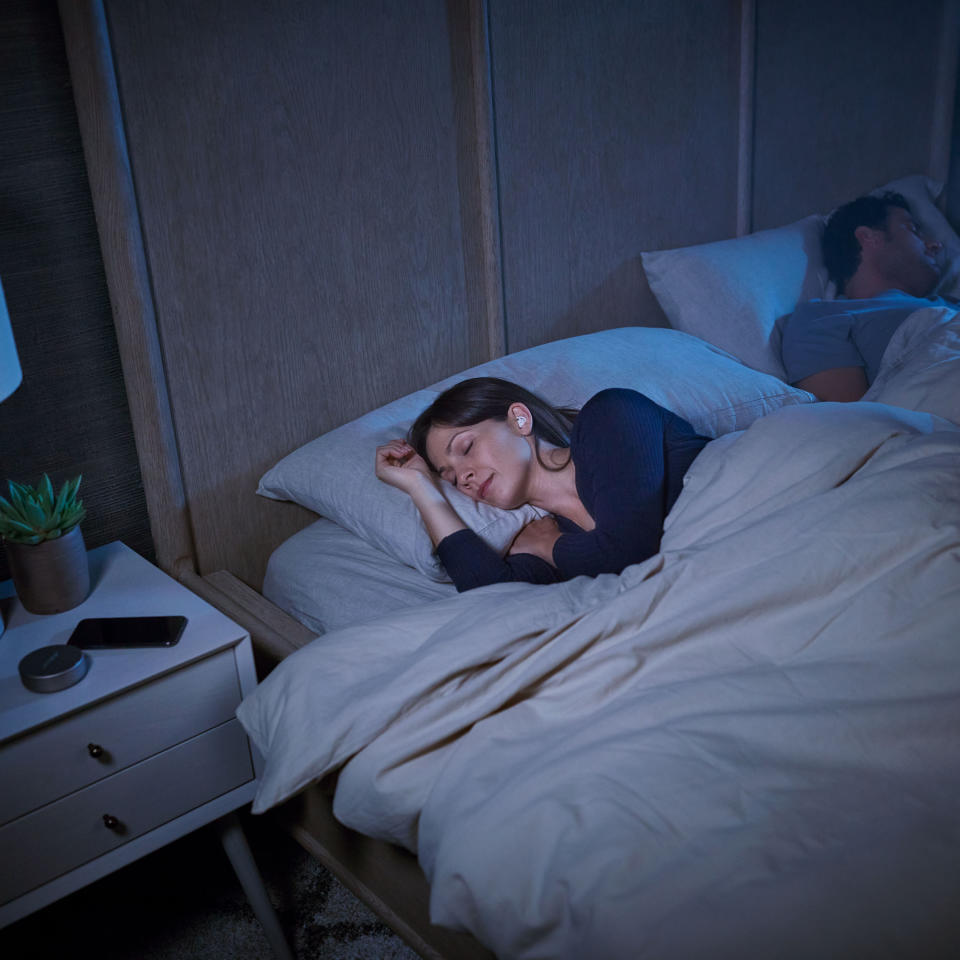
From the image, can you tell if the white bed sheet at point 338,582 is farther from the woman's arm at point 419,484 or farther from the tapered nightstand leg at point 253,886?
the tapered nightstand leg at point 253,886

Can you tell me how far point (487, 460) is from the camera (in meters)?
1.45

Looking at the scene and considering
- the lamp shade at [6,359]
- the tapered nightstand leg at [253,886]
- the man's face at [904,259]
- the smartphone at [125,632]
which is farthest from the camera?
the man's face at [904,259]

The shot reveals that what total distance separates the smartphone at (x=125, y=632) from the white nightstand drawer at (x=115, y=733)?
16 mm

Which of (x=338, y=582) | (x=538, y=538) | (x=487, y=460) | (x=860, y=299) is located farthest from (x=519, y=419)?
(x=860, y=299)

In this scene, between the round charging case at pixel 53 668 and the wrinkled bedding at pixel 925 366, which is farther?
the wrinkled bedding at pixel 925 366

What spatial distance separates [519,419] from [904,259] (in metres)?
1.30

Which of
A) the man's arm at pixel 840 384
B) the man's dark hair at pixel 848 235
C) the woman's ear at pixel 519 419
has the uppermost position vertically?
the man's dark hair at pixel 848 235

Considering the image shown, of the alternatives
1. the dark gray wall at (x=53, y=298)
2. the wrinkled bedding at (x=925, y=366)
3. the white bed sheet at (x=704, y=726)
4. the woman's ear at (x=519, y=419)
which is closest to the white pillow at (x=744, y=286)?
the wrinkled bedding at (x=925, y=366)

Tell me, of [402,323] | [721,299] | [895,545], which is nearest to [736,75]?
[721,299]

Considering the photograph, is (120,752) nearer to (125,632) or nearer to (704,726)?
(125,632)

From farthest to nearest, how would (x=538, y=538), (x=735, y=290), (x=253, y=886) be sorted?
(x=735, y=290) < (x=538, y=538) < (x=253, y=886)

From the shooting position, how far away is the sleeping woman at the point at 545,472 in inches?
52.8

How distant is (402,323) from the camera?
1.69 meters

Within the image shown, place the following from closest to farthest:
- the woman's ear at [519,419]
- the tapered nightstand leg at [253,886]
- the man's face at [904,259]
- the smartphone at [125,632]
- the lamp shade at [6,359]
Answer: the lamp shade at [6,359]
the smartphone at [125,632]
the tapered nightstand leg at [253,886]
the woman's ear at [519,419]
the man's face at [904,259]
